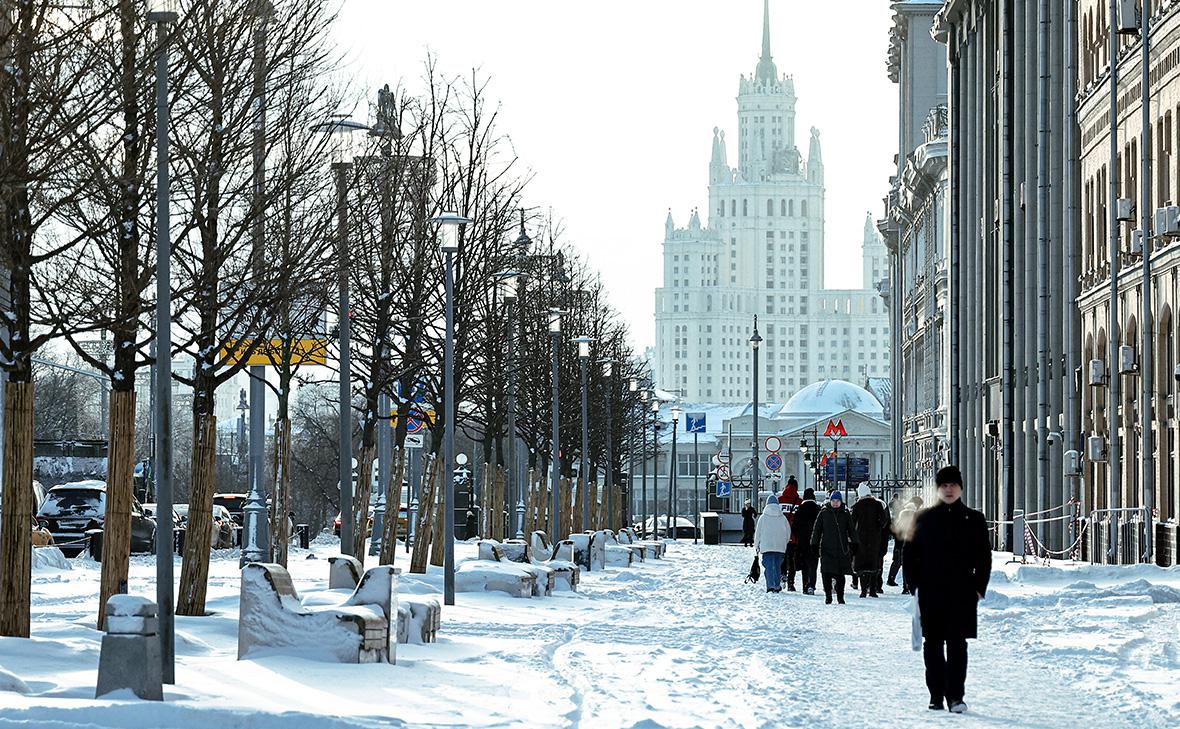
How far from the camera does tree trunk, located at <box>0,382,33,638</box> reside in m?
16.9

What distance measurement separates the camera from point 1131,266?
147 feet

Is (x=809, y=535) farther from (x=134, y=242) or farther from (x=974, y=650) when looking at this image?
(x=134, y=242)

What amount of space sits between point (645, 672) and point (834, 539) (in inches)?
589

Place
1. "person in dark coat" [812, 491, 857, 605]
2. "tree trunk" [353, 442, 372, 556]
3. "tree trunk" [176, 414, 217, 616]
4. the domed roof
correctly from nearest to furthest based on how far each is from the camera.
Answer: "tree trunk" [176, 414, 217, 616]
"tree trunk" [353, 442, 372, 556]
"person in dark coat" [812, 491, 857, 605]
the domed roof

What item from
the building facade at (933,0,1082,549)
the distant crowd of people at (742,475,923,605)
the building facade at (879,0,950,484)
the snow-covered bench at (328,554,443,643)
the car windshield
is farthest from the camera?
the building facade at (879,0,950,484)

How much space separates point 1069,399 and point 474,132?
64.8 feet

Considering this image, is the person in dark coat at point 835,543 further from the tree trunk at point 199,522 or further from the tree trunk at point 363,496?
the tree trunk at point 199,522

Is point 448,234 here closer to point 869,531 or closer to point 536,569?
point 536,569

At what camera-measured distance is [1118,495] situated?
45.7 metres

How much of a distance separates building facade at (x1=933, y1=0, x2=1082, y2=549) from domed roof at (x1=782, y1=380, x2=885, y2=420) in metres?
113

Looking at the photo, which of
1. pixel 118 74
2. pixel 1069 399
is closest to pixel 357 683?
pixel 118 74

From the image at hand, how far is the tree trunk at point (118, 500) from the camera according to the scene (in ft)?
61.1

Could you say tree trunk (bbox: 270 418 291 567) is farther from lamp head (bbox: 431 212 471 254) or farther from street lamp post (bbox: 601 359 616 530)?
street lamp post (bbox: 601 359 616 530)

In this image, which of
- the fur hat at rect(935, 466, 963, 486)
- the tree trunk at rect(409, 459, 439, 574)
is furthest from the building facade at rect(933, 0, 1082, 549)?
the fur hat at rect(935, 466, 963, 486)
